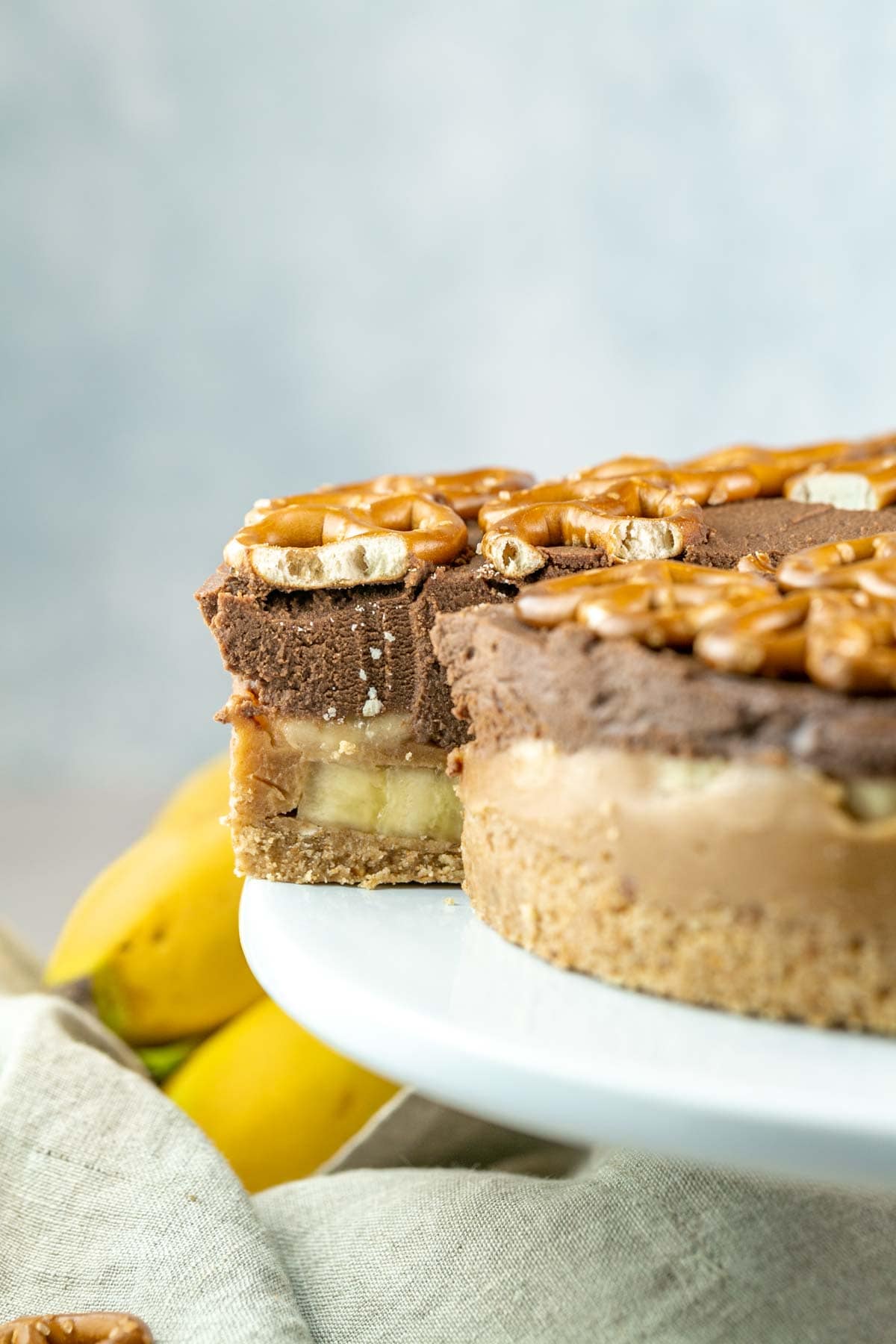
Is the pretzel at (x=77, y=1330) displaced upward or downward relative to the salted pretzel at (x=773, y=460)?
downward

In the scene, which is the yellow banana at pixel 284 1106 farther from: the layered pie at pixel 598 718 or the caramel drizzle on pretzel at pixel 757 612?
the caramel drizzle on pretzel at pixel 757 612

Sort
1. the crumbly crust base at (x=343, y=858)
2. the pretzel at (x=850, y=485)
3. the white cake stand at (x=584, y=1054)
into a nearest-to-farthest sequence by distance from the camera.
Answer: the white cake stand at (x=584, y=1054) → the crumbly crust base at (x=343, y=858) → the pretzel at (x=850, y=485)

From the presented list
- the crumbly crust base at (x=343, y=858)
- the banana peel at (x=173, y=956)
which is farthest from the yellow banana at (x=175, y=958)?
the crumbly crust base at (x=343, y=858)

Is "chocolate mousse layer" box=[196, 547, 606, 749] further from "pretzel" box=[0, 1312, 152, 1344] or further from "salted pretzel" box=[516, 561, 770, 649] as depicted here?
"pretzel" box=[0, 1312, 152, 1344]

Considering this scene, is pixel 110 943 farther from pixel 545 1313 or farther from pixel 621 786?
pixel 621 786

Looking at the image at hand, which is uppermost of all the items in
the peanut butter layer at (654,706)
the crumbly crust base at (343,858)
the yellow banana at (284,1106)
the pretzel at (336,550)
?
the pretzel at (336,550)

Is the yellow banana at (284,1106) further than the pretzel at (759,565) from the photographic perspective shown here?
Yes

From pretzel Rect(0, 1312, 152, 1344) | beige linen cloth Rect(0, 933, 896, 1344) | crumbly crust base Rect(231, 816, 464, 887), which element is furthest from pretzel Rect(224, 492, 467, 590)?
pretzel Rect(0, 1312, 152, 1344)
